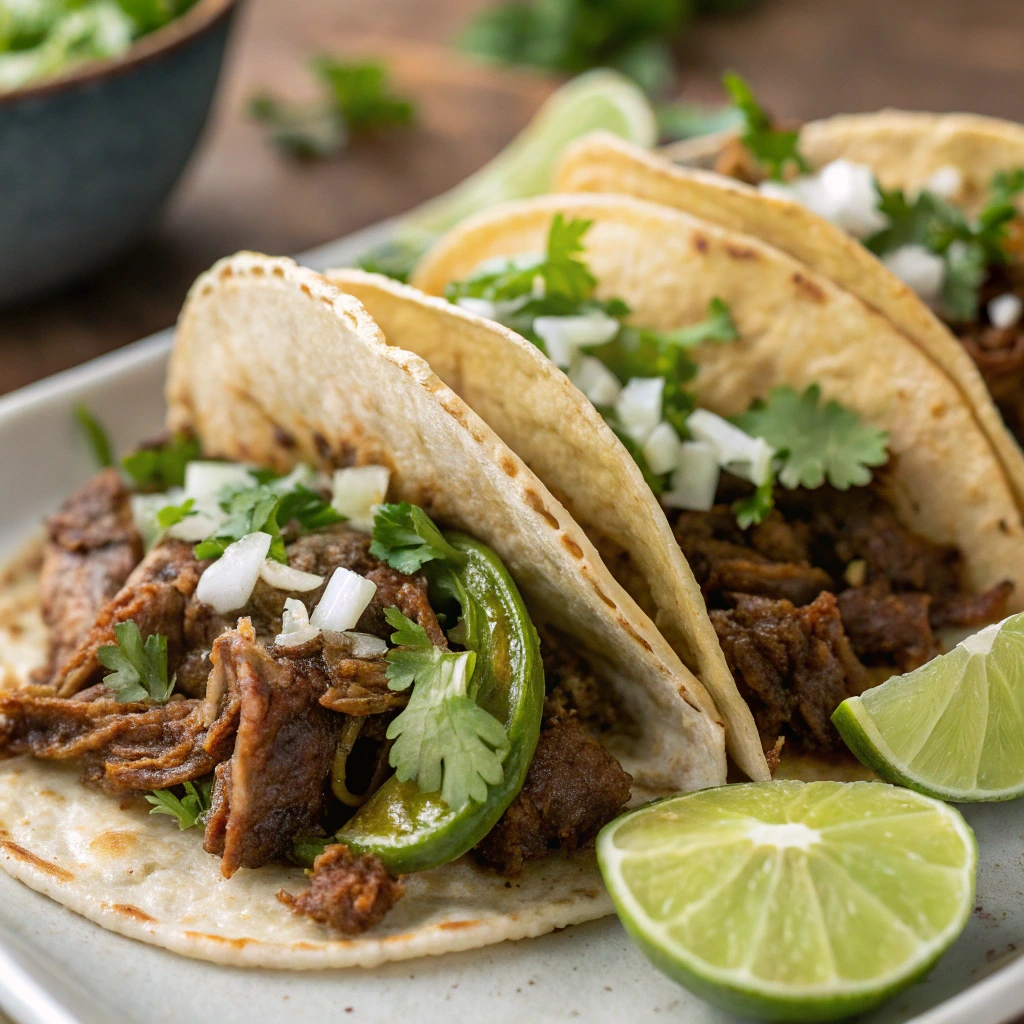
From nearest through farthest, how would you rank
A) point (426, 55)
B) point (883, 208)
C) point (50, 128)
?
point (883, 208) → point (50, 128) → point (426, 55)

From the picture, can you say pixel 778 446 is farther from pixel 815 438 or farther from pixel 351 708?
pixel 351 708

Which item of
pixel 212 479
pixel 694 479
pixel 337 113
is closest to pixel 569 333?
A: pixel 694 479

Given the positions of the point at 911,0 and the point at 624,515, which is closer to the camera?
the point at 624,515

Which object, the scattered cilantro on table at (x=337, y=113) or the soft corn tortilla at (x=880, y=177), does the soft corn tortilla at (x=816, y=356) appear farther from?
the scattered cilantro on table at (x=337, y=113)

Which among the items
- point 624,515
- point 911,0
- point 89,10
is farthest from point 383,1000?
point 911,0

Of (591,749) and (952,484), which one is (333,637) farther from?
(952,484)

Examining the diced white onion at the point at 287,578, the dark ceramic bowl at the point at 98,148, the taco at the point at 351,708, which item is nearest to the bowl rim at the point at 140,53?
the dark ceramic bowl at the point at 98,148

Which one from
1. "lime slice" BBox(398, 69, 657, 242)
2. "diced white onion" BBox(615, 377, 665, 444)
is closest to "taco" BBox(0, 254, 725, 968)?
"diced white onion" BBox(615, 377, 665, 444)
